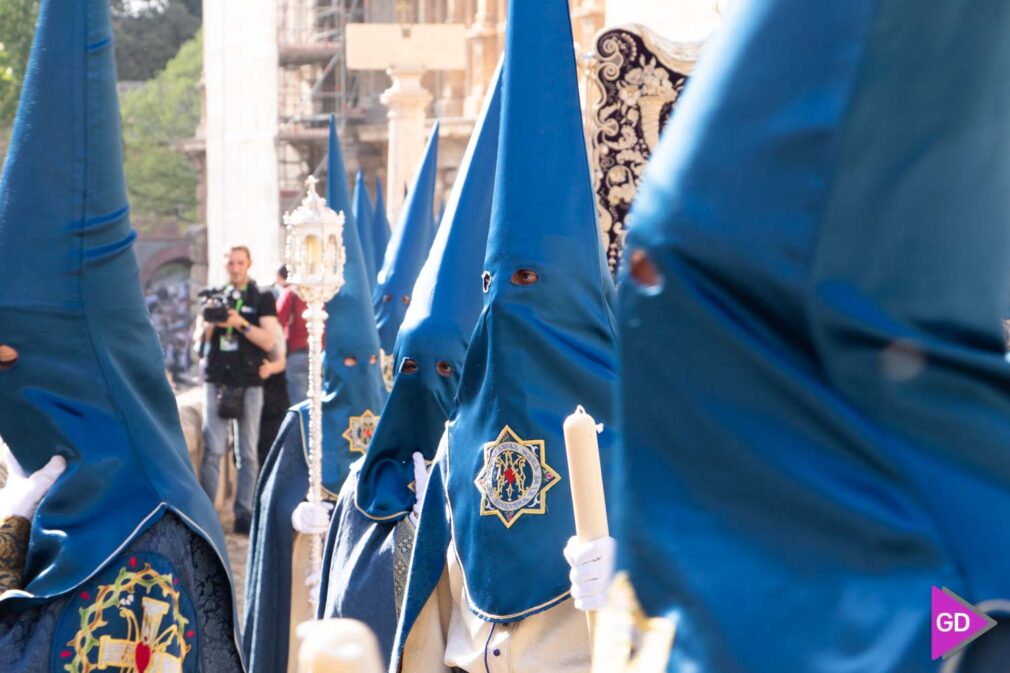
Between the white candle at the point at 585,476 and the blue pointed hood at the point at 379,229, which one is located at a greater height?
the white candle at the point at 585,476

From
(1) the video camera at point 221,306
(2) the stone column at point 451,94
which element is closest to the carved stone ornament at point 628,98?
(1) the video camera at point 221,306

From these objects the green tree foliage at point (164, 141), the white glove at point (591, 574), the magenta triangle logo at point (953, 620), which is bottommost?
the green tree foliage at point (164, 141)

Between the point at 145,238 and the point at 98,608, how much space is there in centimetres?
4145

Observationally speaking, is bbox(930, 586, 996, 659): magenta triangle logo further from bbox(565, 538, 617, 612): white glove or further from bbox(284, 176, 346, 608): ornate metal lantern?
bbox(284, 176, 346, 608): ornate metal lantern

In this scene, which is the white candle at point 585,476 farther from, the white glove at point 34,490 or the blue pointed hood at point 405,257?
the blue pointed hood at point 405,257

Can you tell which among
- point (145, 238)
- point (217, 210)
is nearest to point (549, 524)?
point (217, 210)

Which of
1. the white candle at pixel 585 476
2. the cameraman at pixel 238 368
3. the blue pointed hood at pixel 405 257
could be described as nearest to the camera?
the white candle at pixel 585 476

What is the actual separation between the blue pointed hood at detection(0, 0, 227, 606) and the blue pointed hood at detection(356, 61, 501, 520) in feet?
3.10

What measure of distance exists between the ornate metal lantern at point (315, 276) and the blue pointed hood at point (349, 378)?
5.1 inches

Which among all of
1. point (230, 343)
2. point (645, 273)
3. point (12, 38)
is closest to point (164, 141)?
point (12, 38)

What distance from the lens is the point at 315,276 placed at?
21.9 feet

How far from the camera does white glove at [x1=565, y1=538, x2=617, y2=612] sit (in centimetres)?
215

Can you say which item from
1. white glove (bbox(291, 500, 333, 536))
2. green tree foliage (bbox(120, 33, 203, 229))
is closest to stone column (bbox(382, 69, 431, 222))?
white glove (bbox(291, 500, 333, 536))

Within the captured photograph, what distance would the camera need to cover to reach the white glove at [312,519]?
6.09 metres
